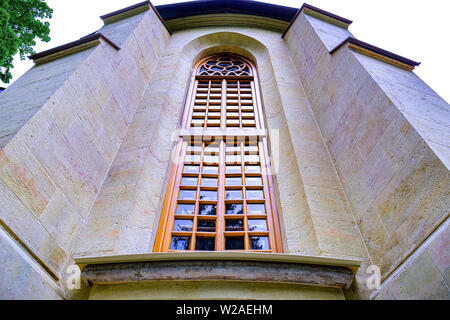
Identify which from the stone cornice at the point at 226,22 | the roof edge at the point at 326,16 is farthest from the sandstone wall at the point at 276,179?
the stone cornice at the point at 226,22

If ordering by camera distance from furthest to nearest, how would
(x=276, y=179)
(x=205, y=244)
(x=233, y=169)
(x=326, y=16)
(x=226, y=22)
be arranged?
(x=226, y=22)
(x=326, y=16)
(x=233, y=169)
(x=276, y=179)
(x=205, y=244)

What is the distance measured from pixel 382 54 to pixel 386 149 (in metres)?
2.36

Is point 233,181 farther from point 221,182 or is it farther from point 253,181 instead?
point 253,181

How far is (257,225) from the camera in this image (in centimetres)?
404

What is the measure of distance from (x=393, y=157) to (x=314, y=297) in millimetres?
1769

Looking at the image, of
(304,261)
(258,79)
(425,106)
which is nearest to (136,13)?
(258,79)

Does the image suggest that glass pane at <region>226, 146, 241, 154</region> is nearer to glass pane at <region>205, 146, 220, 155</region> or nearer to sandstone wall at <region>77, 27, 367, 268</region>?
glass pane at <region>205, 146, 220, 155</region>

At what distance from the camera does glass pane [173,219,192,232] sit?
3971 mm

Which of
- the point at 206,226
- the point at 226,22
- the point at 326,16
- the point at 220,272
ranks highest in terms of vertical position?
the point at 226,22

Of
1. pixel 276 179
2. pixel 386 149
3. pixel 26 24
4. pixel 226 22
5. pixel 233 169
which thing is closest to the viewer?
pixel 386 149

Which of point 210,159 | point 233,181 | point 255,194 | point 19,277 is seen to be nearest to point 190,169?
point 210,159

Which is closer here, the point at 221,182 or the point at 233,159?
the point at 221,182

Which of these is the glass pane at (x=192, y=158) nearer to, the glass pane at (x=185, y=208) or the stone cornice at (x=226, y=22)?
the glass pane at (x=185, y=208)

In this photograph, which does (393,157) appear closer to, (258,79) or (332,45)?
(332,45)
